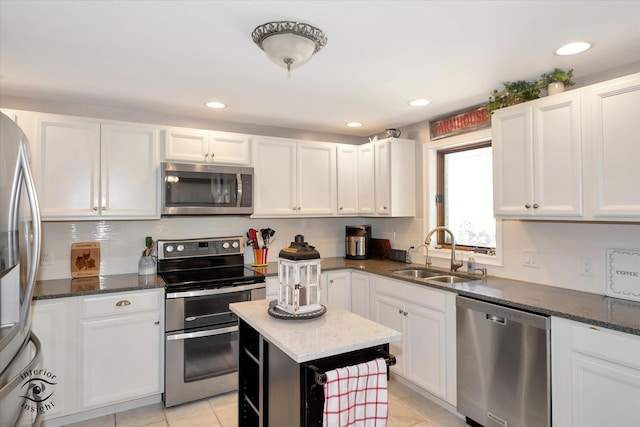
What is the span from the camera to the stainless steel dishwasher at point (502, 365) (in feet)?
6.72

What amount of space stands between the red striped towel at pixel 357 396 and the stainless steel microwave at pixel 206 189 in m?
2.12

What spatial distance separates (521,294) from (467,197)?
3.92 feet

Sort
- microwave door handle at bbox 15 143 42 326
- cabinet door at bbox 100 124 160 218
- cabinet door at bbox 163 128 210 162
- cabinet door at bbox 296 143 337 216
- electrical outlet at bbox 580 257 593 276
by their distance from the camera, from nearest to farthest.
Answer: microwave door handle at bbox 15 143 42 326 < electrical outlet at bbox 580 257 593 276 < cabinet door at bbox 100 124 160 218 < cabinet door at bbox 163 128 210 162 < cabinet door at bbox 296 143 337 216

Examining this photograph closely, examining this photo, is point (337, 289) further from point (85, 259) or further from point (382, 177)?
point (85, 259)

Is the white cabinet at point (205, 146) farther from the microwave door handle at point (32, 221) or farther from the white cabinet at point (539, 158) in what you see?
the white cabinet at point (539, 158)

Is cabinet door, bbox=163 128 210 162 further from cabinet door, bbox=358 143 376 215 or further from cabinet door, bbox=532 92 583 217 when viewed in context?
cabinet door, bbox=532 92 583 217

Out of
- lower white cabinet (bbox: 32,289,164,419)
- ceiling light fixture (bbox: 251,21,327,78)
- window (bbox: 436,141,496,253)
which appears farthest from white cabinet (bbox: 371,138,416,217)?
lower white cabinet (bbox: 32,289,164,419)

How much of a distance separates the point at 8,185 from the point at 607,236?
3.17 meters

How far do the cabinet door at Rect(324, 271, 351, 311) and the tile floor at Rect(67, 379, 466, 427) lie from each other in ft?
3.10

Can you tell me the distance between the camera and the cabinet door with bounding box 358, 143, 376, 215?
3850 mm

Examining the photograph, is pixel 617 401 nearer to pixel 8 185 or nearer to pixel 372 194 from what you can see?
pixel 372 194

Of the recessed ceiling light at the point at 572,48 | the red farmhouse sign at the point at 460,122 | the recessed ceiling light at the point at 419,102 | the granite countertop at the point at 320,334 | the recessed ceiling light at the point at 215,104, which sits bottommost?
the granite countertop at the point at 320,334

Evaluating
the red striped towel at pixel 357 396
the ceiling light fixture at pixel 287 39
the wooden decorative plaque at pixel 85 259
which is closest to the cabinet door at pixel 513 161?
the ceiling light fixture at pixel 287 39

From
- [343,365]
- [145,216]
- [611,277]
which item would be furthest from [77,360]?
[611,277]
